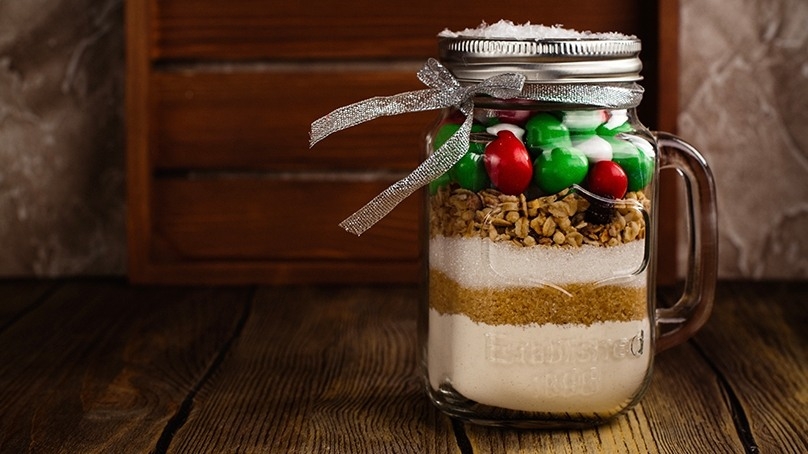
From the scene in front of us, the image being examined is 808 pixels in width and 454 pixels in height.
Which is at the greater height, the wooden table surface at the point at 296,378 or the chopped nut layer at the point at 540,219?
the chopped nut layer at the point at 540,219

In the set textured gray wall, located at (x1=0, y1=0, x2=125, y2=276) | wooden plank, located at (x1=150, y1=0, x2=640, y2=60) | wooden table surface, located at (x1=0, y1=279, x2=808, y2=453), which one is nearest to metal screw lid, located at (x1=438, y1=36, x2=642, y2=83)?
wooden table surface, located at (x1=0, y1=279, x2=808, y2=453)

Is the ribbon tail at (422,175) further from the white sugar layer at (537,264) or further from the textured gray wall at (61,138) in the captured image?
the textured gray wall at (61,138)

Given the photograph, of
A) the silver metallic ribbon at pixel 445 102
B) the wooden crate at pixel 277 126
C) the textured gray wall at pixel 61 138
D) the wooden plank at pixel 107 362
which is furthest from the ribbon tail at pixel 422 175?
the textured gray wall at pixel 61 138

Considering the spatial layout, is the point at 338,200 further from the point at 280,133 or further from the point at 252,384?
the point at 252,384

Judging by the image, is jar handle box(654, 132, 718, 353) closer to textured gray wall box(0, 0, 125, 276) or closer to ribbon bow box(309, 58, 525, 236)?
ribbon bow box(309, 58, 525, 236)

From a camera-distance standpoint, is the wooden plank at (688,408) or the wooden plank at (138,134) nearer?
the wooden plank at (688,408)
